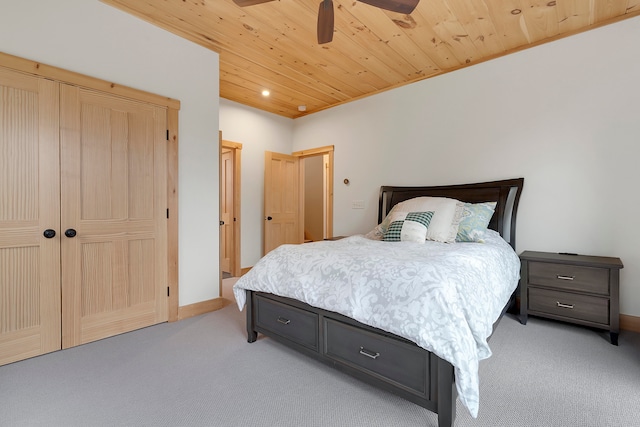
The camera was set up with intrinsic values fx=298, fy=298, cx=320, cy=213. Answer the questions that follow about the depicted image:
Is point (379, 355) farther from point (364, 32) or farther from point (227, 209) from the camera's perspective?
point (227, 209)

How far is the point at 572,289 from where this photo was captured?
8.39 ft

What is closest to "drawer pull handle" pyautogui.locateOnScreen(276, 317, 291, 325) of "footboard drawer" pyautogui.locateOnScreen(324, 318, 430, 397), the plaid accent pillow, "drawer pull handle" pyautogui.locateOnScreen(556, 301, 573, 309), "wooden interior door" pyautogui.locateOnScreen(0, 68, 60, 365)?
"footboard drawer" pyautogui.locateOnScreen(324, 318, 430, 397)

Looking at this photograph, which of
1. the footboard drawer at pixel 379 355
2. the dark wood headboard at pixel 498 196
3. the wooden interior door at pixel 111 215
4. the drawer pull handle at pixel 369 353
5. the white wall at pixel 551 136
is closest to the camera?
the footboard drawer at pixel 379 355

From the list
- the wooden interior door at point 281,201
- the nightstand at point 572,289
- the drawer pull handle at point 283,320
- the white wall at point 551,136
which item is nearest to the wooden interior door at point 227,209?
the wooden interior door at point 281,201

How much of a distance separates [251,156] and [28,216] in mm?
3091

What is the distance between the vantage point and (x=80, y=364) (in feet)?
6.93

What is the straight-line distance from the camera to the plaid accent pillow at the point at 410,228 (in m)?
2.75

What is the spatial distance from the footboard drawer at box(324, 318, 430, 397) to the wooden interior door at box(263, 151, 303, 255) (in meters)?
3.31

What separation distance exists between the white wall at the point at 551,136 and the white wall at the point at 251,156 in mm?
2166

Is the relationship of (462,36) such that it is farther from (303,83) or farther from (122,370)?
(122,370)

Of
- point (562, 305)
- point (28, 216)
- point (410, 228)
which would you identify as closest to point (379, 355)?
point (410, 228)

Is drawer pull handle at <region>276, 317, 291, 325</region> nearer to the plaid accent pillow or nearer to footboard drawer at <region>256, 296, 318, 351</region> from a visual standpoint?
footboard drawer at <region>256, 296, 318, 351</region>

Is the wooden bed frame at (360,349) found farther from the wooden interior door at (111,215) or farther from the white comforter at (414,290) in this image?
the wooden interior door at (111,215)

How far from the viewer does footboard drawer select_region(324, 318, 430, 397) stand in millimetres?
1516
